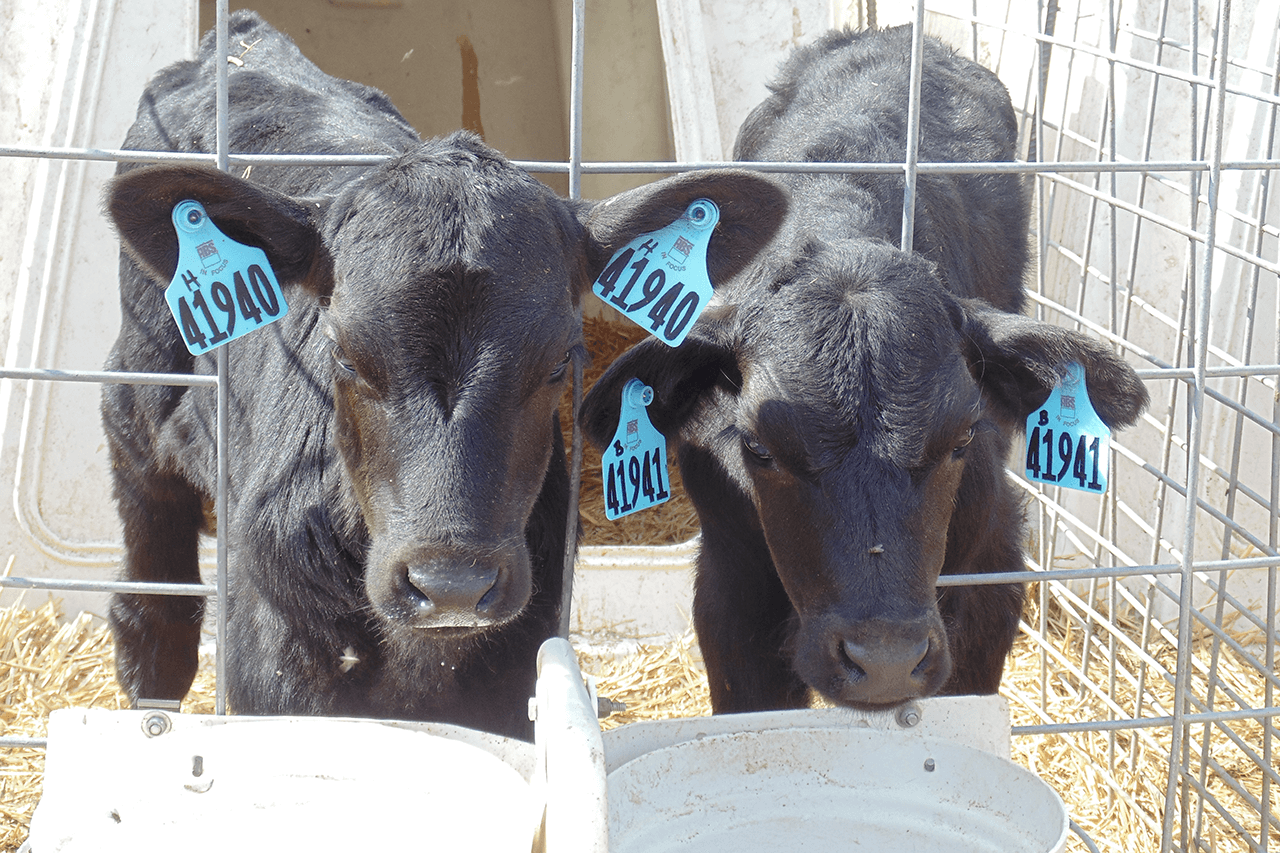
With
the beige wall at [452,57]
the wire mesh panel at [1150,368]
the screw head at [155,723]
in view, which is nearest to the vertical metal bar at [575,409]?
the screw head at [155,723]

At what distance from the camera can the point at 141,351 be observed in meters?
3.61

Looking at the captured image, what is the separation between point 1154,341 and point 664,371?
2684mm

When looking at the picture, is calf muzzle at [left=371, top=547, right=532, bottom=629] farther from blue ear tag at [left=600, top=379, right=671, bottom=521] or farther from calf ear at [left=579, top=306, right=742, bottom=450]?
calf ear at [left=579, top=306, right=742, bottom=450]

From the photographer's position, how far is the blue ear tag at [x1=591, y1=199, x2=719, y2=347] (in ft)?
7.75

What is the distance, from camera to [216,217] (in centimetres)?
226

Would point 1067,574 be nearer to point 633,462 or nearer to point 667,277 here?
point 633,462

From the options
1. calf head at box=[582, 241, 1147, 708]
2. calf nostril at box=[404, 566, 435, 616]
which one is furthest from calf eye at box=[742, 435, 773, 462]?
calf nostril at box=[404, 566, 435, 616]

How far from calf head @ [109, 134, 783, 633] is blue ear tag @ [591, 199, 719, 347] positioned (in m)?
0.04

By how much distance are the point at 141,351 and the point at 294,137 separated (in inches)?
32.9

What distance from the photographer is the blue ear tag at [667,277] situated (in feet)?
7.75

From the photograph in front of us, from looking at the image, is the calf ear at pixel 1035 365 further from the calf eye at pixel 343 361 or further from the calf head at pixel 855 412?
the calf eye at pixel 343 361

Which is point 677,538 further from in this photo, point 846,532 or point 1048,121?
point 846,532

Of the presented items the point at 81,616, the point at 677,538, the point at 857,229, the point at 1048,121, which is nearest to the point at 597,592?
the point at 677,538

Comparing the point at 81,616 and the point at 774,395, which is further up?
the point at 774,395
